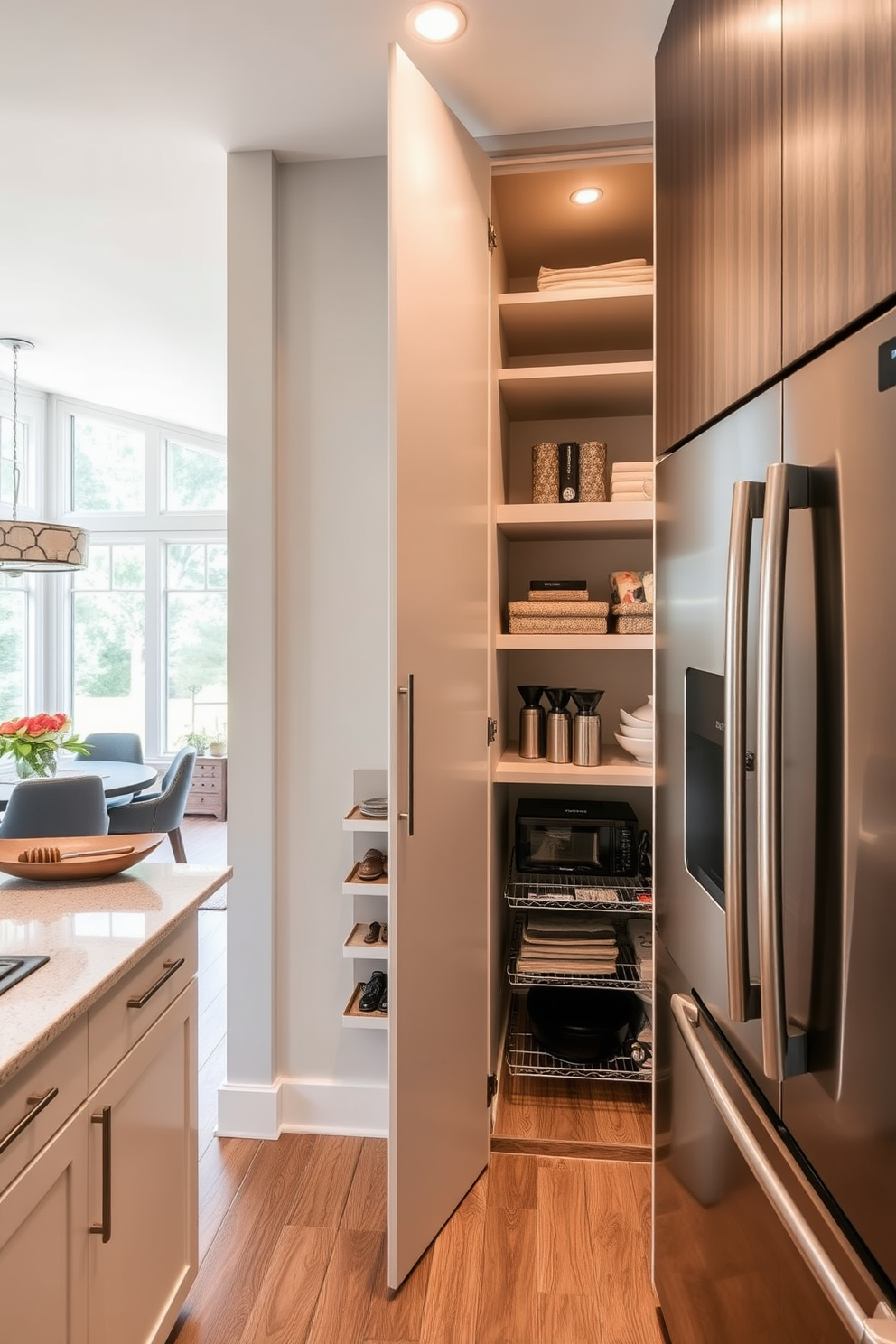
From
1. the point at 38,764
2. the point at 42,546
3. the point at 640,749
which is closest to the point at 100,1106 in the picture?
the point at 640,749

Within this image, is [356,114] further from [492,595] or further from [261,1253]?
[261,1253]

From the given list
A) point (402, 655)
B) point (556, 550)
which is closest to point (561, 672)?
point (556, 550)

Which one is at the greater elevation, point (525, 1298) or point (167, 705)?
point (167, 705)

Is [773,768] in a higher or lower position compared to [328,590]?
lower

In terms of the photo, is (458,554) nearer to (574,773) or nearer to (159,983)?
(574,773)

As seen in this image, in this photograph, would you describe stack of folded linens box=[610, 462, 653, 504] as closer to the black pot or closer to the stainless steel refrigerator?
the stainless steel refrigerator

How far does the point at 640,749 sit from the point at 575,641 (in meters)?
0.36

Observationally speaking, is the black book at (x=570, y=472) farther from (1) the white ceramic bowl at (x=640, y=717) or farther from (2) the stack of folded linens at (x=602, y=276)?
(1) the white ceramic bowl at (x=640, y=717)

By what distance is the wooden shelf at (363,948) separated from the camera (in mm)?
2082

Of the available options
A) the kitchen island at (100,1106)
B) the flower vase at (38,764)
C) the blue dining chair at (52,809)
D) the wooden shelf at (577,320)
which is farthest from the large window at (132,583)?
the kitchen island at (100,1106)

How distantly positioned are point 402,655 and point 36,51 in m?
1.52

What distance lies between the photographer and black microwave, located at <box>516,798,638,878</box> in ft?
7.75

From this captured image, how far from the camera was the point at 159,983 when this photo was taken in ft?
4.54

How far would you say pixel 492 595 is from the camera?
2.14m
